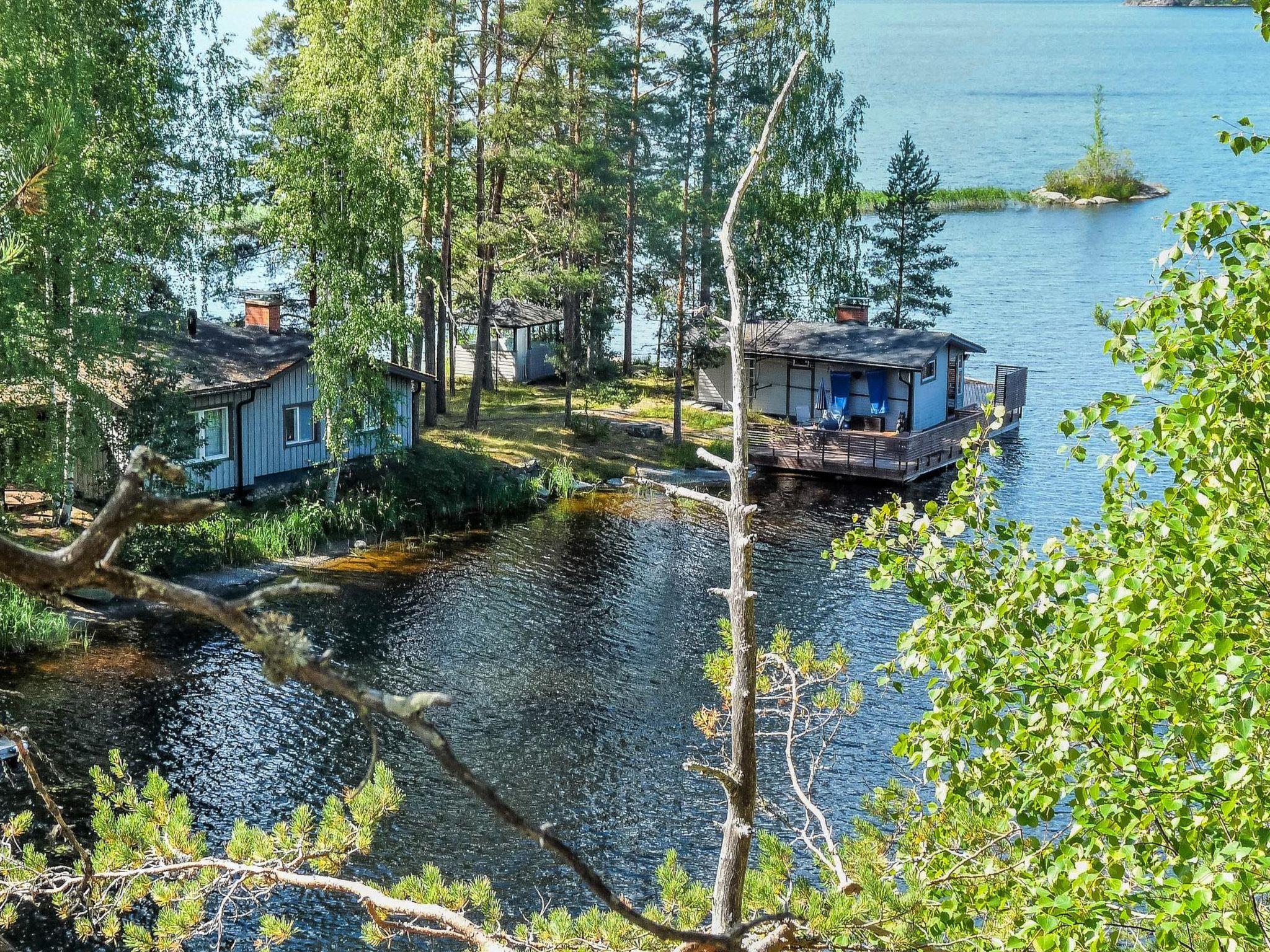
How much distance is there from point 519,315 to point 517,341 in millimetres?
1005

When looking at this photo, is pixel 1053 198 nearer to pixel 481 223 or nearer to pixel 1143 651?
pixel 481 223

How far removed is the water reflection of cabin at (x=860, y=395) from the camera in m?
43.7

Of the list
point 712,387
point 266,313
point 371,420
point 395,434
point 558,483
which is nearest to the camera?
point 371,420

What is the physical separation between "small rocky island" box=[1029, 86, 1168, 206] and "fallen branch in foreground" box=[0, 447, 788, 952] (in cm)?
10022

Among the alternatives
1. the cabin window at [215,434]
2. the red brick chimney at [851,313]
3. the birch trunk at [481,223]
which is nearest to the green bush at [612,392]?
the birch trunk at [481,223]

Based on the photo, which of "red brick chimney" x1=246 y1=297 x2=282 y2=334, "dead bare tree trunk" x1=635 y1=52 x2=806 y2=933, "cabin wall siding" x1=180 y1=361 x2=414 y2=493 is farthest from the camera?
"red brick chimney" x1=246 y1=297 x2=282 y2=334

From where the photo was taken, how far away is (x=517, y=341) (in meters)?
52.0

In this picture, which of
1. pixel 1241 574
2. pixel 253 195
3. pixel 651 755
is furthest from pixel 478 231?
pixel 1241 574

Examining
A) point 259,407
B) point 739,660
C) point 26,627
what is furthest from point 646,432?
point 739,660

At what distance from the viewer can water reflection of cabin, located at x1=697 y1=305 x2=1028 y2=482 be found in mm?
43688

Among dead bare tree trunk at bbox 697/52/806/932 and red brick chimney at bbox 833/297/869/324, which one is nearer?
dead bare tree trunk at bbox 697/52/806/932

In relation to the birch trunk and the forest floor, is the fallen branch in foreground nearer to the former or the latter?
the forest floor

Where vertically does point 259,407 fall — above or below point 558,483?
above

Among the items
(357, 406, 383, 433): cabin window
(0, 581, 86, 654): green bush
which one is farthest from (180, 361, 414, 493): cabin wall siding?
(0, 581, 86, 654): green bush
